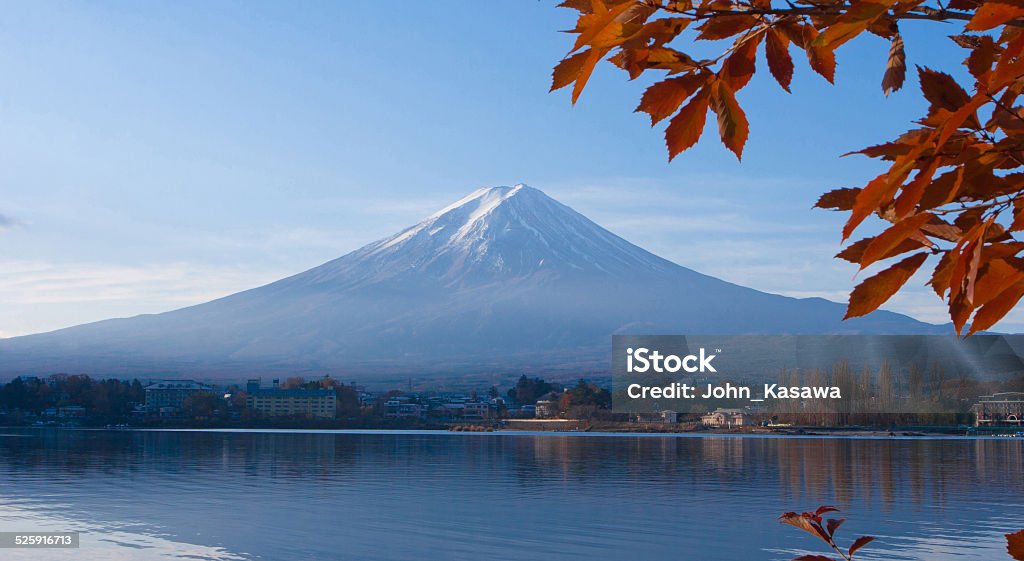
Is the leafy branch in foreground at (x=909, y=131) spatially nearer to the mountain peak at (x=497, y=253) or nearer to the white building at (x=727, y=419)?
the white building at (x=727, y=419)

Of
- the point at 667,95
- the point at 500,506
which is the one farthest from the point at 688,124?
the point at 500,506

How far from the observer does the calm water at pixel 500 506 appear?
18109mm

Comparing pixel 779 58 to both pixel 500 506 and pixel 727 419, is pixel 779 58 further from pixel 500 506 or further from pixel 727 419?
pixel 727 419

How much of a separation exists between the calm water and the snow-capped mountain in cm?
9675

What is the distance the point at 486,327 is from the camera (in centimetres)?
15650

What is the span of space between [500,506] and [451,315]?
449 feet

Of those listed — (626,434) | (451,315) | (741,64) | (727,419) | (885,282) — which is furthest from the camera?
(451,315)

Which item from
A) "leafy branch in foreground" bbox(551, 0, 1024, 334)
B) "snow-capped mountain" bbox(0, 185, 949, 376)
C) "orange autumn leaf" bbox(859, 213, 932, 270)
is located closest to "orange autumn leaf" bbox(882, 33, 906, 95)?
"leafy branch in foreground" bbox(551, 0, 1024, 334)

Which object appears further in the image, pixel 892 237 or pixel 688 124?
pixel 688 124

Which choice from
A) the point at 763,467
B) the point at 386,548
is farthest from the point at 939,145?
the point at 763,467

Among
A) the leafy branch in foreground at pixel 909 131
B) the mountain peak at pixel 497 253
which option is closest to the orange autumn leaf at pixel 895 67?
the leafy branch in foreground at pixel 909 131

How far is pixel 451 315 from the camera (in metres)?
162

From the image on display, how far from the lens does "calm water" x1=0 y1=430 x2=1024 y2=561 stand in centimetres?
1811

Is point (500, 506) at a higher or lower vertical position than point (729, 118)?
lower
